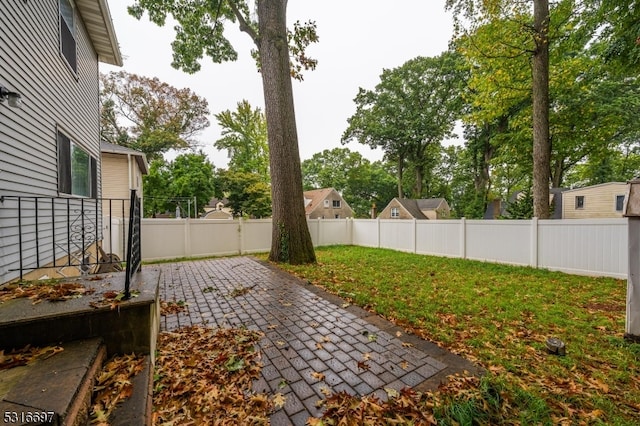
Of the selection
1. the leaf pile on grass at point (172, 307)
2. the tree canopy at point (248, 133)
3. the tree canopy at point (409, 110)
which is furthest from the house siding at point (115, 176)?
the tree canopy at point (409, 110)

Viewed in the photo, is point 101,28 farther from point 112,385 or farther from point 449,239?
point 449,239

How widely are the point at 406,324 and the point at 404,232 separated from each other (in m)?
7.06

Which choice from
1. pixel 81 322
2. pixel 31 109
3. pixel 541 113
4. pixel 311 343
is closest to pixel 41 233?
pixel 31 109

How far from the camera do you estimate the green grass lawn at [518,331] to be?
6.03 feet

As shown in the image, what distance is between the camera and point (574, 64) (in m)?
9.02

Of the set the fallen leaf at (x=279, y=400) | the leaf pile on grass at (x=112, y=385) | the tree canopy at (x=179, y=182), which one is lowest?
the fallen leaf at (x=279, y=400)

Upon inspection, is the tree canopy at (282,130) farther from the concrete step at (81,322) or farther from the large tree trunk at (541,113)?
the large tree trunk at (541,113)

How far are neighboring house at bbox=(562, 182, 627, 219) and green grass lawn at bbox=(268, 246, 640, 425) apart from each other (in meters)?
17.8

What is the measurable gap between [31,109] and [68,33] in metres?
2.66

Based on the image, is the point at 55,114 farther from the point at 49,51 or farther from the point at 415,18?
the point at 415,18

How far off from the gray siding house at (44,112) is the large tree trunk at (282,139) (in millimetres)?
3515

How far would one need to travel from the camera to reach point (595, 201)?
1770cm

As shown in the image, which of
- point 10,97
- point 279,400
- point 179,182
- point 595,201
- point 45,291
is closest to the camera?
point 279,400

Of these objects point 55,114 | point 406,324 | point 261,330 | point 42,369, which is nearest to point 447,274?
point 406,324
